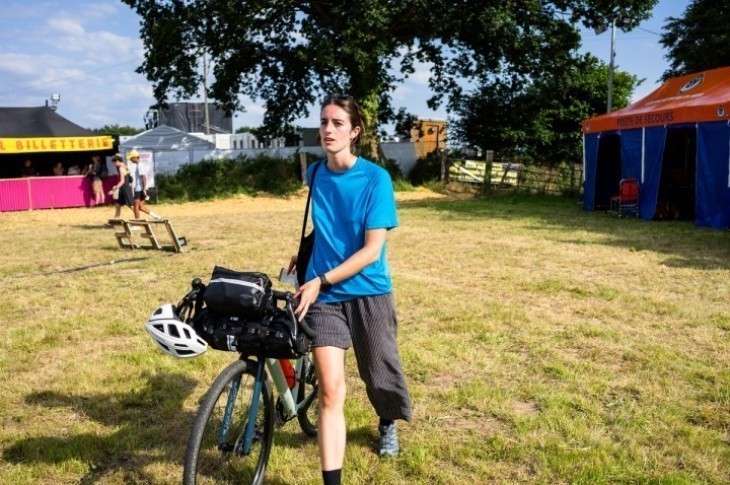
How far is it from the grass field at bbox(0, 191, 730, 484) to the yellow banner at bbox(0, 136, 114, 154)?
13049mm

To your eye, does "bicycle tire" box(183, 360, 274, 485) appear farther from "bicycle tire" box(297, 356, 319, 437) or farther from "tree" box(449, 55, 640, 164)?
"tree" box(449, 55, 640, 164)

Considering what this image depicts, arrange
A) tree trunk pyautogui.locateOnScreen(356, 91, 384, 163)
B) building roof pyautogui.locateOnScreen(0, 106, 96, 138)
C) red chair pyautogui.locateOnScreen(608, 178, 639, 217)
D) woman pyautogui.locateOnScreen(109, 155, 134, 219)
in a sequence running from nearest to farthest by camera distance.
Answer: woman pyautogui.locateOnScreen(109, 155, 134, 219), red chair pyautogui.locateOnScreen(608, 178, 639, 217), building roof pyautogui.locateOnScreen(0, 106, 96, 138), tree trunk pyautogui.locateOnScreen(356, 91, 384, 163)

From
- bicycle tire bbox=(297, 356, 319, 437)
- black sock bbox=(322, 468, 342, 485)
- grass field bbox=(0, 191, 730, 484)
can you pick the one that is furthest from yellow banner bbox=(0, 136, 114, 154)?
black sock bbox=(322, 468, 342, 485)

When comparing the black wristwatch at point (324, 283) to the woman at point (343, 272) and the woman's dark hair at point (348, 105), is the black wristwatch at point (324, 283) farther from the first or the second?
the woman's dark hair at point (348, 105)

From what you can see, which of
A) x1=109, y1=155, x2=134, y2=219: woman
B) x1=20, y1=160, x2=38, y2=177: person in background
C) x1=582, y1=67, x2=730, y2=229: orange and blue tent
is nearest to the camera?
x1=582, y1=67, x2=730, y2=229: orange and blue tent

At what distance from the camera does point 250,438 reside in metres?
2.94

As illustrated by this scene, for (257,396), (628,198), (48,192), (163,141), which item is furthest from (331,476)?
(163,141)

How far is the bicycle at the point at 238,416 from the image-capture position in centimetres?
266

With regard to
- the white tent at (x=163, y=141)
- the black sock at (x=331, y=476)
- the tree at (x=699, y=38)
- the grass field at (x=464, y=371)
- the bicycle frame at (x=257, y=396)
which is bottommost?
the grass field at (x=464, y=371)

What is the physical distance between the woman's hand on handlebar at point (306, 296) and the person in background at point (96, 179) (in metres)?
20.9

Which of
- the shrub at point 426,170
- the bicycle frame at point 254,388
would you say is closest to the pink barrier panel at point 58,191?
the shrub at point 426,170

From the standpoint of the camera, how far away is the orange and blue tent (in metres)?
13.0

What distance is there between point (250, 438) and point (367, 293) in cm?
85

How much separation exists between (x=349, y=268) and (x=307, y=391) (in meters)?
1.22
